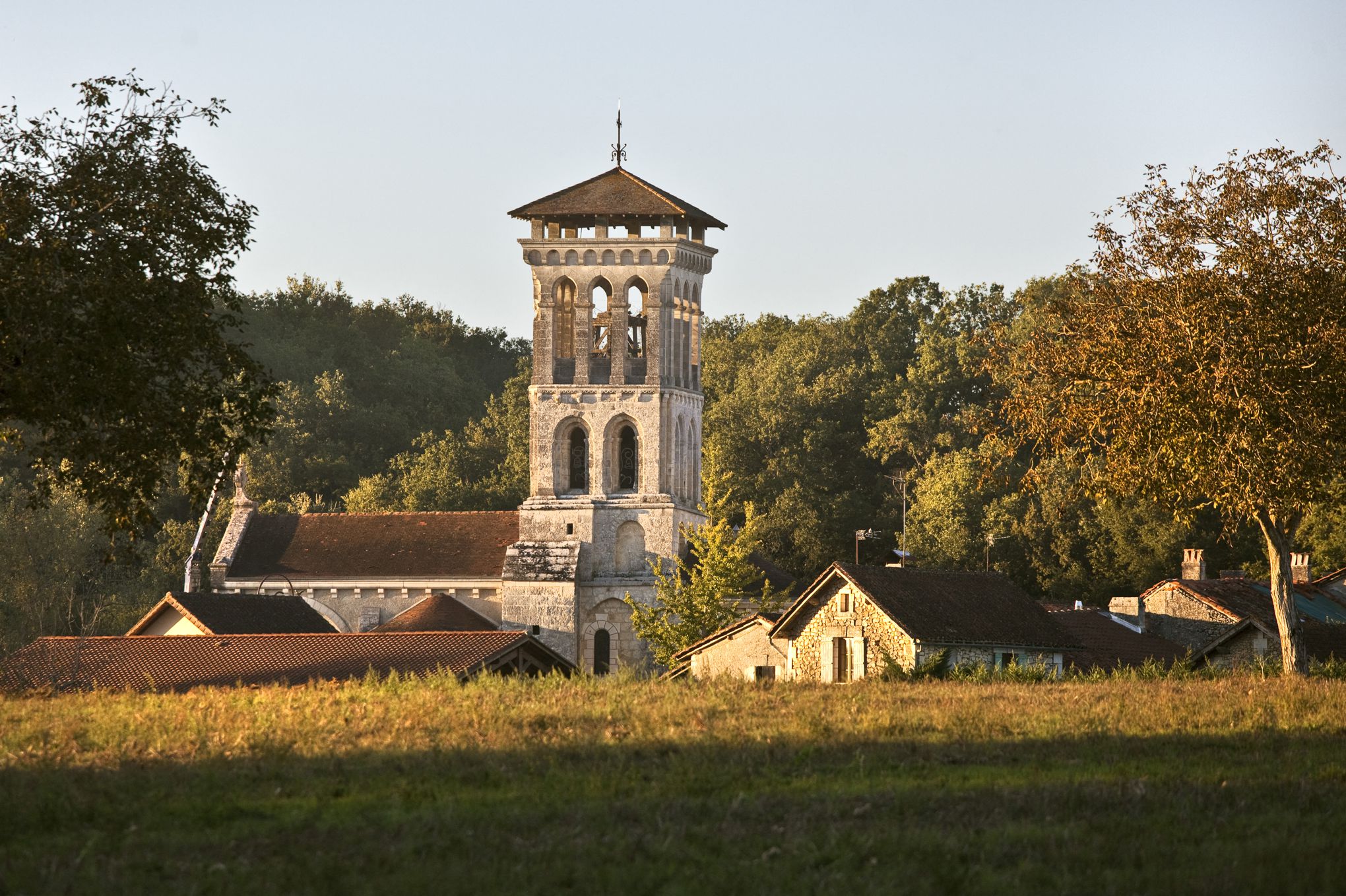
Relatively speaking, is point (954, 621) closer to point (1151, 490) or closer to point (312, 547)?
point (1151, 490)

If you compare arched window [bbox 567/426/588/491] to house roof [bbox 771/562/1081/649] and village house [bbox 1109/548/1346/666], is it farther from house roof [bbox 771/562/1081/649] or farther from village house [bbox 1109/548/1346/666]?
village house [bbox 1109/548/1346/666]

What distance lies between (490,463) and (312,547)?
1122 inches

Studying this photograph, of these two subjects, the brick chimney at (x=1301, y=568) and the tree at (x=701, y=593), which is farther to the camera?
the brick chimney at (x=1301, y=568)

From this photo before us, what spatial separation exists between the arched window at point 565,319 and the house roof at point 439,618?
9495 mm

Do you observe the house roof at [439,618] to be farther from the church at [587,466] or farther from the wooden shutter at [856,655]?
the wooden shutter at [856,655]

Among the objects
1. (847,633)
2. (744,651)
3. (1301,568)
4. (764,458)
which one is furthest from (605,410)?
(764,458)

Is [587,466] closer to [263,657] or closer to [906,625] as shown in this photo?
[906,625]

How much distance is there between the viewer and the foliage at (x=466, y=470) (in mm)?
86938

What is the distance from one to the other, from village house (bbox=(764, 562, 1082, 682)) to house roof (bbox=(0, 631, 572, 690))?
8955 millimetres

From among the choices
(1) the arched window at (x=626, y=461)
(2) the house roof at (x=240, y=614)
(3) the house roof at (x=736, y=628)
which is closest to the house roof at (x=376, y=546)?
(1) the arched window at (x=626, y=461)

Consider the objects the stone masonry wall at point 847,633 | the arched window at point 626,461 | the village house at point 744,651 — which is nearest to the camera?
the stone masonry wall at point 847,633

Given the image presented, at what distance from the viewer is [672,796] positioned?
17.1 meters

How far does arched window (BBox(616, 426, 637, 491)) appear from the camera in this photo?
214ft

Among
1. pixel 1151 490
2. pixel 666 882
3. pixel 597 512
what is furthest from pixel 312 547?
pixel 666 882
